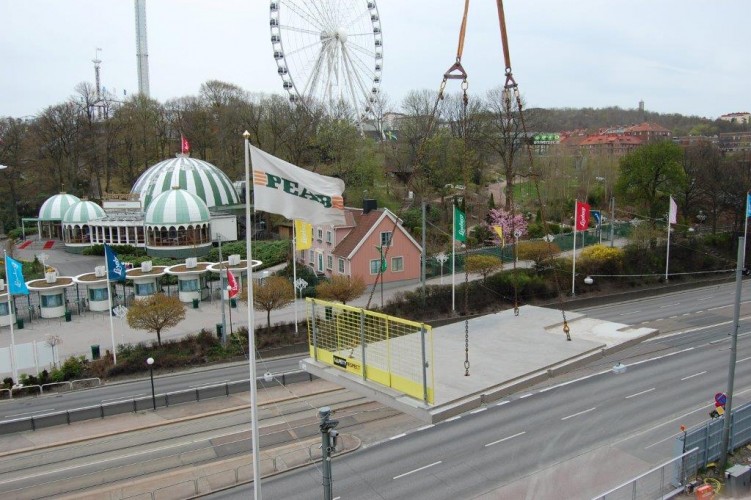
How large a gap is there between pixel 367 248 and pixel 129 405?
2117cm

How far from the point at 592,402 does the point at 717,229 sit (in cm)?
4483

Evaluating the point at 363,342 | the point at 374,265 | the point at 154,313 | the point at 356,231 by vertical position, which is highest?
the point at 363,342

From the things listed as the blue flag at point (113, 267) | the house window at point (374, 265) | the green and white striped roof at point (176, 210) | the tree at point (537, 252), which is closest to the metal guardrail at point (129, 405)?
the blue flag at point (113, 267)

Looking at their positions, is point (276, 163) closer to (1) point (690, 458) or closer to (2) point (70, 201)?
(1) point (690, 458)

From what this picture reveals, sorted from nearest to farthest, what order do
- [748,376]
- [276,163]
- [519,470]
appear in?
[276,163], [519,470], [748,376]

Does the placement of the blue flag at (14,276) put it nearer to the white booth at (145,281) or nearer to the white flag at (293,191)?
the white booth at (145,281)

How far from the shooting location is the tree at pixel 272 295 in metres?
33.3

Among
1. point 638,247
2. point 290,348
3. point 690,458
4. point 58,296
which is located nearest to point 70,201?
point 58,296

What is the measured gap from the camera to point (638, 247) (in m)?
48.8

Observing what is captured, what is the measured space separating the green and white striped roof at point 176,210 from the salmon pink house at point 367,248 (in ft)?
51.7

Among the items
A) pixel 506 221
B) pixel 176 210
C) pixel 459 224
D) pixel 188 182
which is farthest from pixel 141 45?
pixel 459 224

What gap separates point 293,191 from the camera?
11969mm

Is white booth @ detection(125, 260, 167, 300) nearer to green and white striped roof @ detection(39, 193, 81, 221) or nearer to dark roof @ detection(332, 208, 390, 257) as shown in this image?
dark roof @ detection(332, 208, 390, 257)

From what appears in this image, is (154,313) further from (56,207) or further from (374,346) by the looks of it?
(56,207)
